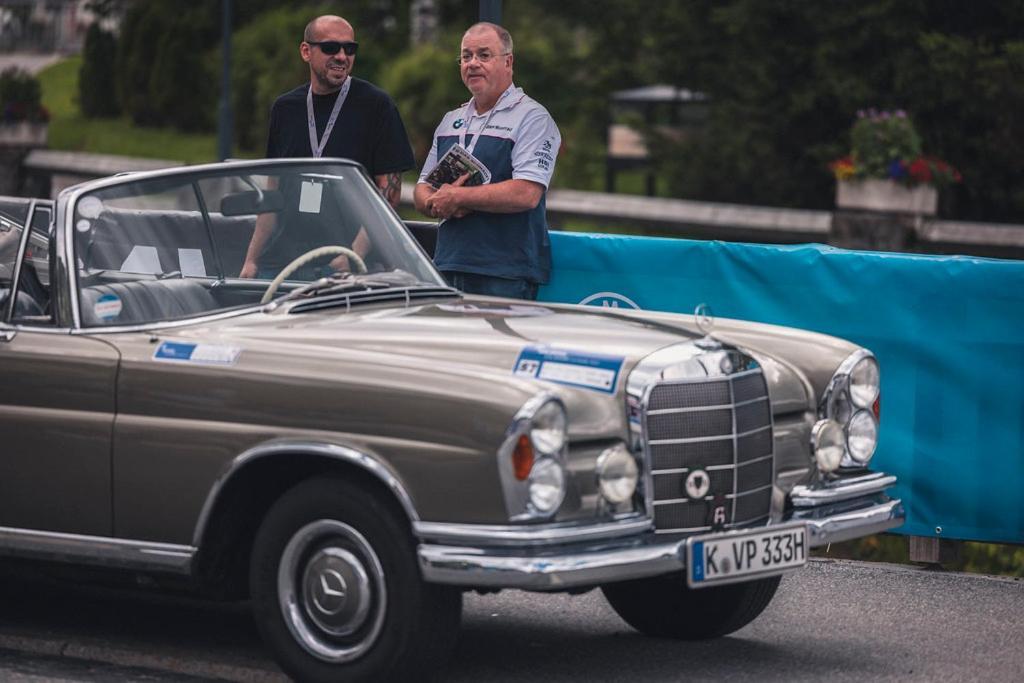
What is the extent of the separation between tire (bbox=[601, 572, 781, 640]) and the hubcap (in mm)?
1292

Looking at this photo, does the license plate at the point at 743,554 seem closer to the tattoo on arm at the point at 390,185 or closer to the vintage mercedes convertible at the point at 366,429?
the vintage mercedes convertible at the point at 366,429

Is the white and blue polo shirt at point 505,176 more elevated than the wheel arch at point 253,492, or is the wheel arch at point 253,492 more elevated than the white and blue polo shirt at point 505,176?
the white and blue polo shirt at point 505,176

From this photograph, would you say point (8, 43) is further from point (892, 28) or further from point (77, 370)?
point (77, 370)

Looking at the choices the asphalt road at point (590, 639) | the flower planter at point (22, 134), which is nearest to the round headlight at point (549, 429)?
the asphalt road at point (590, 639)

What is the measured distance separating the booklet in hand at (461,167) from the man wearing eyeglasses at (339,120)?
66cm

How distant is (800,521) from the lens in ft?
19.6

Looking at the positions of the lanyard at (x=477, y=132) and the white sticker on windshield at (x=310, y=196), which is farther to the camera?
the lanyard at (x=477, y=132)

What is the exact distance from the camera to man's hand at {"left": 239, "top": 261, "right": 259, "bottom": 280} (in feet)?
21.9

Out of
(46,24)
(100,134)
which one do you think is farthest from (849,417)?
(46,24)

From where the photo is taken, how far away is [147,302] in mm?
6422

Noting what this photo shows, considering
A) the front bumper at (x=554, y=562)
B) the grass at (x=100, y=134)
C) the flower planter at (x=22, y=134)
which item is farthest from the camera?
the grass at (x=100, y=134)

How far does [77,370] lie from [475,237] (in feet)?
7.81

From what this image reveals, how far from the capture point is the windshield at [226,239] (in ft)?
21.3

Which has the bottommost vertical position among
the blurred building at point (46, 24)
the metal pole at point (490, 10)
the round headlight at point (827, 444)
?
the round headlight at point (827, 444)
